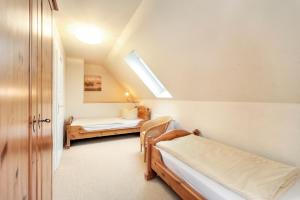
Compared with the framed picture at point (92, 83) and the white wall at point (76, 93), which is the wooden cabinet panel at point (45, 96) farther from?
the framed picture at point (92, 83)

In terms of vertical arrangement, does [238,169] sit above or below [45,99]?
below

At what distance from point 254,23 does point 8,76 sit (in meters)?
1.65

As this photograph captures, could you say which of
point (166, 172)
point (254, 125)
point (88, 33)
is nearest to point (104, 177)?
point (166, 172)

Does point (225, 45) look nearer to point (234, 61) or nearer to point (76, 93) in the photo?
point (234, 61)

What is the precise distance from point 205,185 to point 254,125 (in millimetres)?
1141

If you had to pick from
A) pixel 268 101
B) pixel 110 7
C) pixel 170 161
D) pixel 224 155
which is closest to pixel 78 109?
pixel 110 7

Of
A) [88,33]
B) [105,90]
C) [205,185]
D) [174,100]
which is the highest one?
[88,33]

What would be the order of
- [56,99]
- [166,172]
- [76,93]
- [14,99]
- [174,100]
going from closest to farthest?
[14,99]
[166,172]
[56,99]
[174,100]
[76,93]

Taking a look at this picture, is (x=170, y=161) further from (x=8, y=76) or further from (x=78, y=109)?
(x=78, y=109)

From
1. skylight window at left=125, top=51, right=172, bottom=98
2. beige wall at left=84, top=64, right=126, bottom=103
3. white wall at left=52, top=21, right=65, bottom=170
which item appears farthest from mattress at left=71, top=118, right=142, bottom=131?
beige wall at left=84, top=64, right=126, bottom=103

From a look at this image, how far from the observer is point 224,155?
72.5 inches

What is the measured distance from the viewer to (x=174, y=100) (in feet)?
11.5

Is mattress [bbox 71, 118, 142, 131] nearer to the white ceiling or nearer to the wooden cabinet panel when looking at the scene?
the white ceiling

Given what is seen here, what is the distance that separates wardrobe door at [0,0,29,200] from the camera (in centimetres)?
50
